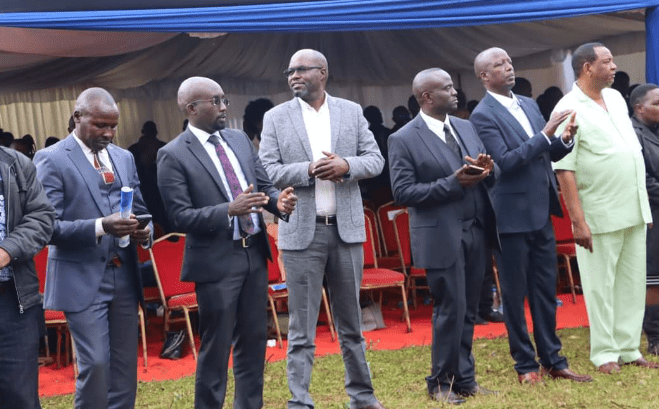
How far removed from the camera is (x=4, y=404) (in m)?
4.55

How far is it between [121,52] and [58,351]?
3.99 m

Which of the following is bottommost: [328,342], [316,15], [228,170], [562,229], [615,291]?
[328,342]

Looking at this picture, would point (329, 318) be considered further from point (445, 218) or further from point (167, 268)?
point (445, 218)

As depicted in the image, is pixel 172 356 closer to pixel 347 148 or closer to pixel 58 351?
pixel 58 351

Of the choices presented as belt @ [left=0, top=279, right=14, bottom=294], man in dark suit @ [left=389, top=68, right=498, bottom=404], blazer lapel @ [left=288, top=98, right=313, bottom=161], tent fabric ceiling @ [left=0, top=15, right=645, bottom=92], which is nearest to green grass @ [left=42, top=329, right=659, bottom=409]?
man in dark suit @ [left=389, top=68, right=498, bottom=404]

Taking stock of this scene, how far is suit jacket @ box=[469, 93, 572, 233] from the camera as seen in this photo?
20.9ft

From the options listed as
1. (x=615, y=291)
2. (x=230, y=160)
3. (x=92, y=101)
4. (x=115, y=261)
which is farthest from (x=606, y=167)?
(x=92, y=101)

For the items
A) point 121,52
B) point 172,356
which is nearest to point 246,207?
point 172,356

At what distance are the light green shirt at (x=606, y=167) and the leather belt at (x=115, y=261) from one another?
10.7ft

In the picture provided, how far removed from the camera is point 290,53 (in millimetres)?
11961

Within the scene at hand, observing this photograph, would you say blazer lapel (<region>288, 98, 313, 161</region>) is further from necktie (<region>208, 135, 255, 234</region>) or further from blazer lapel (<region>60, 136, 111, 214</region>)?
blazer lapel (<region>60, 136, 111, 214</region>)

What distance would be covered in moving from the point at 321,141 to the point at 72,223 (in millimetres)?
1757

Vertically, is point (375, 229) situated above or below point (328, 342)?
above

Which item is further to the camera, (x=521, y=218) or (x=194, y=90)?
(x=521, y=218)
